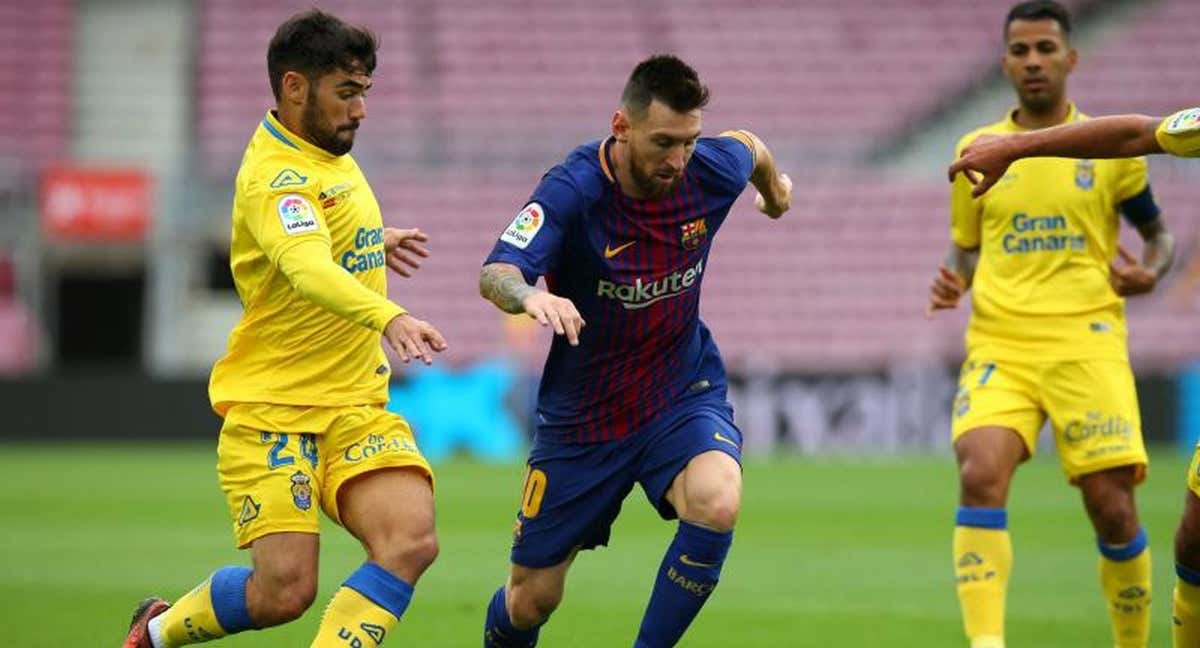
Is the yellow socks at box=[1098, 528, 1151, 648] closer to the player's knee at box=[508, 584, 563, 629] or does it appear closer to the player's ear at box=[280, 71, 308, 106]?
the player's knee at box=[508, 584, 563, 629]

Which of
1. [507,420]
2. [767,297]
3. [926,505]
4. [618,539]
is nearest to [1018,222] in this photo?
[618,539]

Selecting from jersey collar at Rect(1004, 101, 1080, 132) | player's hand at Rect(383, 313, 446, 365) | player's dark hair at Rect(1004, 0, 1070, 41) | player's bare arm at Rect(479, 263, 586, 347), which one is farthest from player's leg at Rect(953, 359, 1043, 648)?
player's hand at Rect(383, 313, 446, 365)

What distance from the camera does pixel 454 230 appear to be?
992 inches

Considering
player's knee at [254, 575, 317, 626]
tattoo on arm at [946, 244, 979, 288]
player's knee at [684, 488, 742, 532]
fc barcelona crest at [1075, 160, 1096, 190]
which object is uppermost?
fc barcelona crest at [1075, 160, 1096, 190]

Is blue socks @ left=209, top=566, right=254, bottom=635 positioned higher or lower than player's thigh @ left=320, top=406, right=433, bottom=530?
lower

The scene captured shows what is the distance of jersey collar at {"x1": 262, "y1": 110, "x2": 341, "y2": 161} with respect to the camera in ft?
20.7

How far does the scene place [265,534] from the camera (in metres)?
6.16

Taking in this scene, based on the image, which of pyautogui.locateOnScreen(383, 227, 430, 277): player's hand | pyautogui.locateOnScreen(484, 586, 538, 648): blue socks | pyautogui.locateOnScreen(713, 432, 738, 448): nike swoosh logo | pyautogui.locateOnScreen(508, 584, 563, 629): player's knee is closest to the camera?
pyautogui.locateOnScreen(713, 432, 738, 448): nike swoosh logo

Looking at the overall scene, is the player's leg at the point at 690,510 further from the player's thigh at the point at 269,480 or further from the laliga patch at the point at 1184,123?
the laliga patch at the point at 1184,123

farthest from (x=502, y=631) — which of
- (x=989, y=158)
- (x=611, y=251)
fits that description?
(x=989, y=158)

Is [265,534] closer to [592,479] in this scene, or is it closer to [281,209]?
[281,209]

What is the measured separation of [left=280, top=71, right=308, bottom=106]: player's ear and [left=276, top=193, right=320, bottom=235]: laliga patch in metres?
0.40

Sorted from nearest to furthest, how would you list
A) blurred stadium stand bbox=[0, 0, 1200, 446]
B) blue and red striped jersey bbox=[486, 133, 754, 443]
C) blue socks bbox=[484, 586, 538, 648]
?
Answer: blue and red striped jersey bbox=[486, 133, 754, 443], blue socks bbox=[484, 586, 538, 648], blurred stadium stand bbox=[0, 0, 1200, 446]

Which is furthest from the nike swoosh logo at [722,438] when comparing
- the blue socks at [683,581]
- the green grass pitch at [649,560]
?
the green grass pitch at [649,560]
